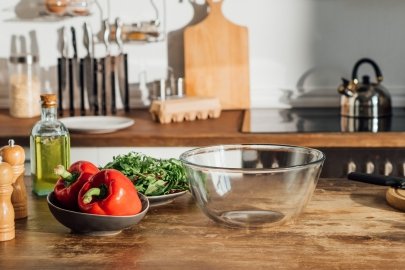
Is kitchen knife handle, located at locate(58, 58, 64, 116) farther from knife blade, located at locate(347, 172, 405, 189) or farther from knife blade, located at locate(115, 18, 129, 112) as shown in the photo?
knife blade, located at locate(347, 172, 405, 189)

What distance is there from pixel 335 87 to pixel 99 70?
0.99m

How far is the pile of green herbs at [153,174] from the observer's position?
174cm

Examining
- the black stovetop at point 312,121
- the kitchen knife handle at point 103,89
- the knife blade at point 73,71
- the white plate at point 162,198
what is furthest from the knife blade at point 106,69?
the white plate at point 162,198

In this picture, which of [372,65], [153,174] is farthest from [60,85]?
[153,174]

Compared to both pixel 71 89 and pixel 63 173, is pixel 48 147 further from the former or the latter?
pixel 71 89

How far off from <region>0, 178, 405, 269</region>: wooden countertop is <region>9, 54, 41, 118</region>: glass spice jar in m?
1.53

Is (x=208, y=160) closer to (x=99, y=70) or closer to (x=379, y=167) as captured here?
(x=379, y=167)

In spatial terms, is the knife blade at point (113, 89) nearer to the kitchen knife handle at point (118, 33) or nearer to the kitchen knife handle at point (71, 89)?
the kitchen knife handle at point (118, 33)

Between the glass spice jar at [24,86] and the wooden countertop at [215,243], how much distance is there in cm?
153

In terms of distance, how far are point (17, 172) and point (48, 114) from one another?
0.17 metres

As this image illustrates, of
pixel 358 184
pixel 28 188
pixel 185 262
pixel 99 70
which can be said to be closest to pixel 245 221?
pixel 185 262

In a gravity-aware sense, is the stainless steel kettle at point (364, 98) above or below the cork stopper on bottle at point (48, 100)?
below

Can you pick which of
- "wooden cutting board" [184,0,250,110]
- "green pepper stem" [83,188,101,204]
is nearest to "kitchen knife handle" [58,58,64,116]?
"wooden cutting board" [184,0,250,110]

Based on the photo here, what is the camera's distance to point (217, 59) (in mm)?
3398
